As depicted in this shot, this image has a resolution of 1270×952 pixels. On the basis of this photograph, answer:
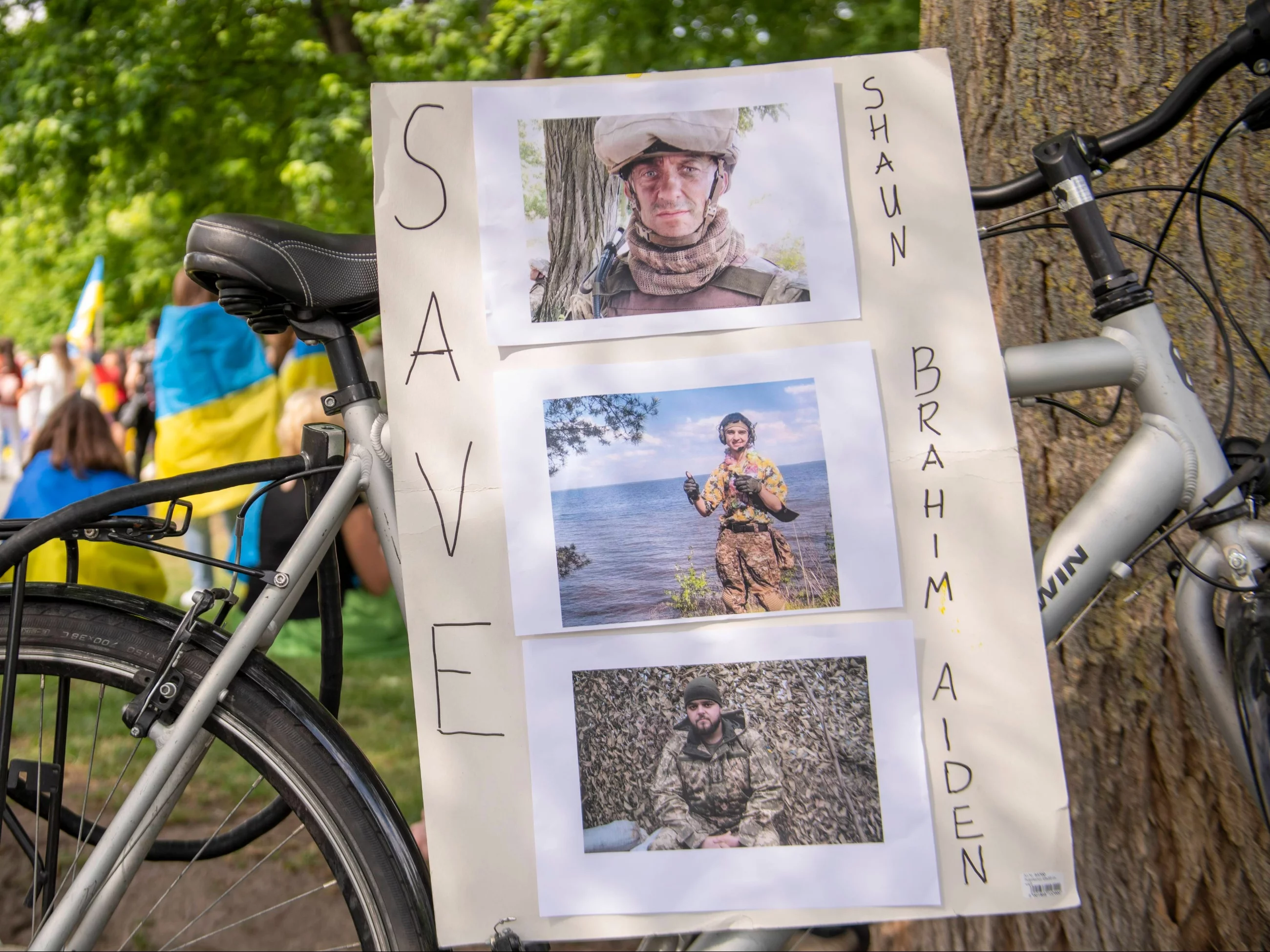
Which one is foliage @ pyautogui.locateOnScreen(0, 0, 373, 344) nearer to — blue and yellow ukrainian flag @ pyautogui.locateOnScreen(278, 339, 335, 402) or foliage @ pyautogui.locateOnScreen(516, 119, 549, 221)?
blue and yellow ukrainian flag @ pyautogui.locateOnScreen(278, 339, 335, 402)

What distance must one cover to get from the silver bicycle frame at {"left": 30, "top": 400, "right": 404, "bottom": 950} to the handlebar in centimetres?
85

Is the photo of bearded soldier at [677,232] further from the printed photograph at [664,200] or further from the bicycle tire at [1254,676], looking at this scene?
the bicycle tire at [1254,676]

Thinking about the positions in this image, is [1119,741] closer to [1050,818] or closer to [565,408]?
[1050,818]

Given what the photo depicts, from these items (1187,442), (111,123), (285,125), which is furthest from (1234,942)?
(285,125)

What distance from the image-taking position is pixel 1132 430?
1716 millimetres

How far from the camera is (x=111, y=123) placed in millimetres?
5973

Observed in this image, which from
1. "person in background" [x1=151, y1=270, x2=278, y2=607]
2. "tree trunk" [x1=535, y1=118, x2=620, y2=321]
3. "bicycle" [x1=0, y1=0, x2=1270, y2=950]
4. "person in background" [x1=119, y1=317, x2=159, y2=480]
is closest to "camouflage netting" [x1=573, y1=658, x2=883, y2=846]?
"bicycle" [x1=0, y1=0, x2=1270, y2=950]

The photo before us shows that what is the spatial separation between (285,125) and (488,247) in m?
6.62

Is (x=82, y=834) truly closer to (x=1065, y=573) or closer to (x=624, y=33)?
(x=1065, y=573)

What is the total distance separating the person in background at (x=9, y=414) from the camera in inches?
490

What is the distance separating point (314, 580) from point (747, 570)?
231cm

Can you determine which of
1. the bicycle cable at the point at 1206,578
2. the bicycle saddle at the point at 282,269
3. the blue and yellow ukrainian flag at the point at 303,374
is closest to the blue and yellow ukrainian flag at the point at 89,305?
the blue and yellow ukrainian flag at the point at 303,374

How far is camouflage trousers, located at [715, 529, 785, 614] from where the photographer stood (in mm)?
1197

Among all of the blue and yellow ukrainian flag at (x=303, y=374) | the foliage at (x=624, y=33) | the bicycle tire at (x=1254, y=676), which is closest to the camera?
the bicycle tire at (x=1254, y=676)
